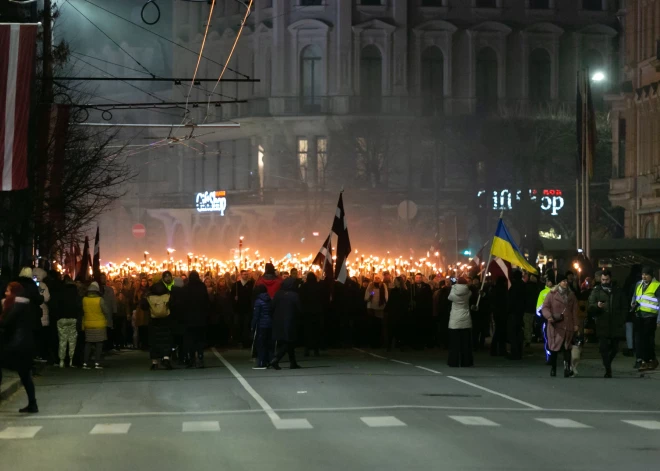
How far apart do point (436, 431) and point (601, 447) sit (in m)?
1.85

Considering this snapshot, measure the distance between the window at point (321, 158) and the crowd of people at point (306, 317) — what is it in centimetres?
3800

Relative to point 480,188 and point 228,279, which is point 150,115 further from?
point 228,279

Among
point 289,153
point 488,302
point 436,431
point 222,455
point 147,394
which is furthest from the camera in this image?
point 289,153

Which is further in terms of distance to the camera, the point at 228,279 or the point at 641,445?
the point at 228,279

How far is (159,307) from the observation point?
84.6 ft

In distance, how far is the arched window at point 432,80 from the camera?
76.3 metres

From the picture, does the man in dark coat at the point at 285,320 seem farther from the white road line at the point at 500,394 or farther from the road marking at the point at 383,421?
the road marking at the point at 383,421

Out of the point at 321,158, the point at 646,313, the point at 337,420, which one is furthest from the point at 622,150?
the point at 337,420

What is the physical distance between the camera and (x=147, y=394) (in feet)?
66.1

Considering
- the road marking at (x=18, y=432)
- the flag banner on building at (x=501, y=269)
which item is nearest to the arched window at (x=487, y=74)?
the flag banner on building at (x=501, y=269)

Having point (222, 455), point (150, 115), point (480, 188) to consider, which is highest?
point (150, 115)

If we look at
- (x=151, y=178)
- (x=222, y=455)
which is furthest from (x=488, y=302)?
(x=151, y=178)

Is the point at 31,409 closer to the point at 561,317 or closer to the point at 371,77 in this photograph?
the point at 561,317

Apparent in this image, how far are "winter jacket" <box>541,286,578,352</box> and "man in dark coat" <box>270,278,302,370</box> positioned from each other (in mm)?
4327
